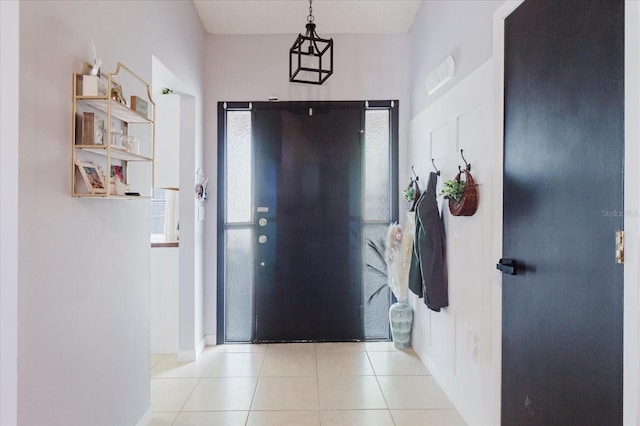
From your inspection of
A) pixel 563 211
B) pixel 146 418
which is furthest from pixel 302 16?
pixel 146 418

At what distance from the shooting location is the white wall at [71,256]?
1298 millimetres

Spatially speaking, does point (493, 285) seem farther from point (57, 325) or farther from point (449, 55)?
point (57, 325)

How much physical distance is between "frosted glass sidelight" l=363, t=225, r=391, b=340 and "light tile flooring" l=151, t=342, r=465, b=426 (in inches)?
6.2

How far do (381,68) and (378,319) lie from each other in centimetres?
230

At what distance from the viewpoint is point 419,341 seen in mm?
3152

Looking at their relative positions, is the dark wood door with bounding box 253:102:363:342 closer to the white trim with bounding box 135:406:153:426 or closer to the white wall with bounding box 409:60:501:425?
the white wall with bounding box 409:60:501:425

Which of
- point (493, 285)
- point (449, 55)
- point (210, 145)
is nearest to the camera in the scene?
point (493, 285)

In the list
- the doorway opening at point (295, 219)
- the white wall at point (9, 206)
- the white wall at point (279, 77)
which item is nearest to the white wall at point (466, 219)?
the white wall at point (279, 77)

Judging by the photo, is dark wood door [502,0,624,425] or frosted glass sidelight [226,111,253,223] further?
frosted glass sidelight [226,111,253,223]

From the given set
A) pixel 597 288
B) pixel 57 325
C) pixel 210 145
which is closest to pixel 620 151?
pixel 597 288

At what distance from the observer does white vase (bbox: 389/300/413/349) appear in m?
3.29

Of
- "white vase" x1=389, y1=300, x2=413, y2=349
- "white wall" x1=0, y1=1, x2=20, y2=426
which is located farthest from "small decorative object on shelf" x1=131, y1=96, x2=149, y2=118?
"white vase" x1=389, y1=300, x2=413, y2=349

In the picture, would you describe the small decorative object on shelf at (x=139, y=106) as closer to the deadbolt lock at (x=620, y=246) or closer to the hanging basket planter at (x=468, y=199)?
the hanging basket planter at (x=468, y=199)

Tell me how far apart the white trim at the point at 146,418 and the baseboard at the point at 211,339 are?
1161mm
